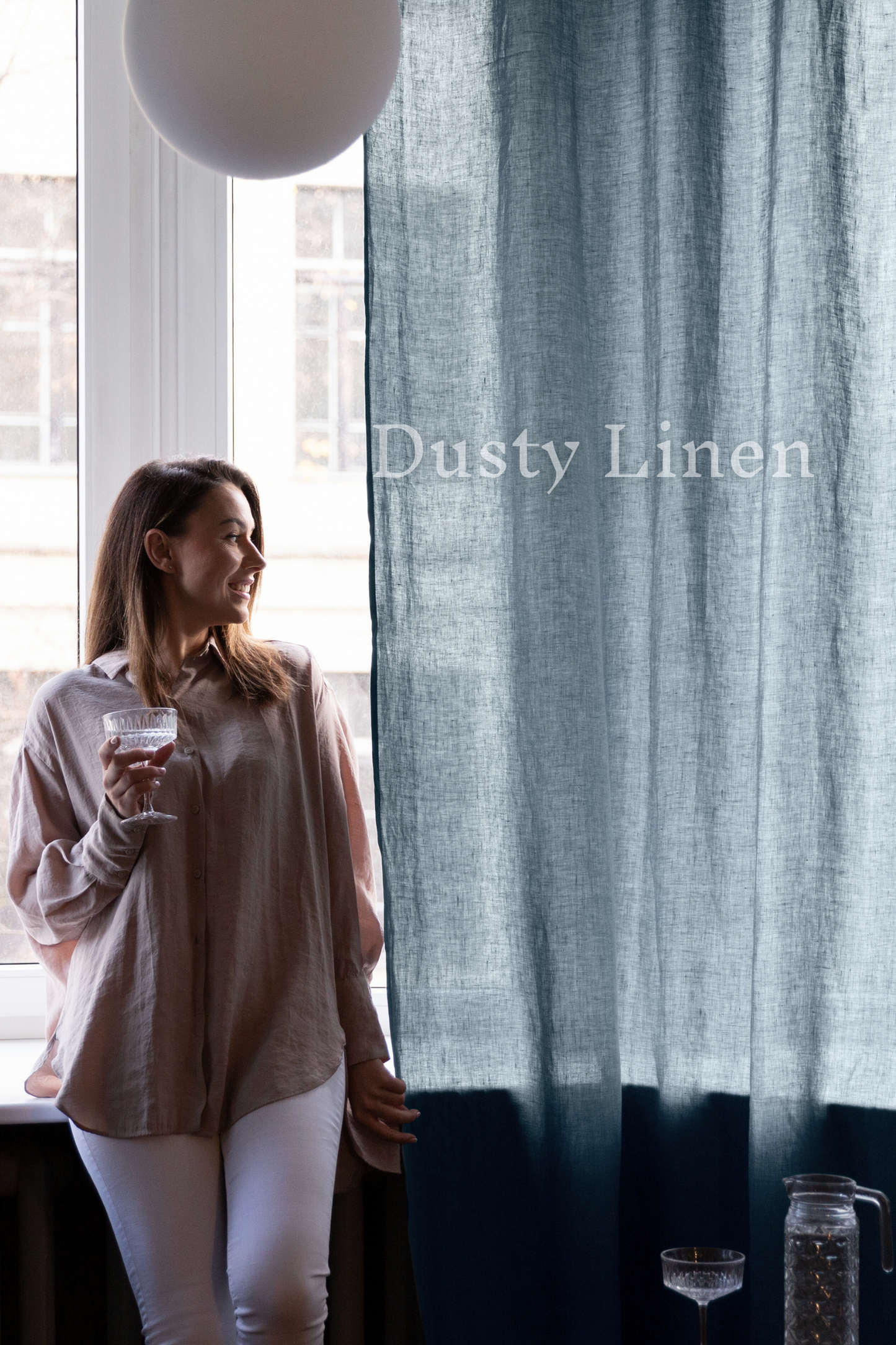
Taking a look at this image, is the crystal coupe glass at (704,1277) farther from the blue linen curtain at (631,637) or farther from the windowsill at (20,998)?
the windowsill at (20,998)

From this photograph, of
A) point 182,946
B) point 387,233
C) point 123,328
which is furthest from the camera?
point 123,328

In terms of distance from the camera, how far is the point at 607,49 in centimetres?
A: 168

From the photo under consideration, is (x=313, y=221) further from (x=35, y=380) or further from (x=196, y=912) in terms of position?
(x=196, y=912)

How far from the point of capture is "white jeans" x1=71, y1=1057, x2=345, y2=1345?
1393mm

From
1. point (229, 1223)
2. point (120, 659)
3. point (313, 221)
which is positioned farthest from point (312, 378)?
point (229, 1223)

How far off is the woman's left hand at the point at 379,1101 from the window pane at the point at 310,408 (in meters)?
0.37

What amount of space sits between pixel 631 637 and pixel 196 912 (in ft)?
2.27

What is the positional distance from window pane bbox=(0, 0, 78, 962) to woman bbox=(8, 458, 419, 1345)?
11.0 inches

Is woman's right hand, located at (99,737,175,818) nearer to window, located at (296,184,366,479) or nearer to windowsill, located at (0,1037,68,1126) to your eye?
windowsill, located at (0,1037,68,1126)

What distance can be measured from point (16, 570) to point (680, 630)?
3.35 ft

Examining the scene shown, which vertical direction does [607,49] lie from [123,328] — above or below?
above

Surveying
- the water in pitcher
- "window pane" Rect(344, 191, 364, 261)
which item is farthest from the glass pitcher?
"window pane" Rect(344, 191, 364, 261)

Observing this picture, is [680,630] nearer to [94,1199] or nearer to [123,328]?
[123,328]

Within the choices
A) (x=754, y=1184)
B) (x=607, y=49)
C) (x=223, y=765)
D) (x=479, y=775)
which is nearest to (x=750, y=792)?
(x=479, y=775)
